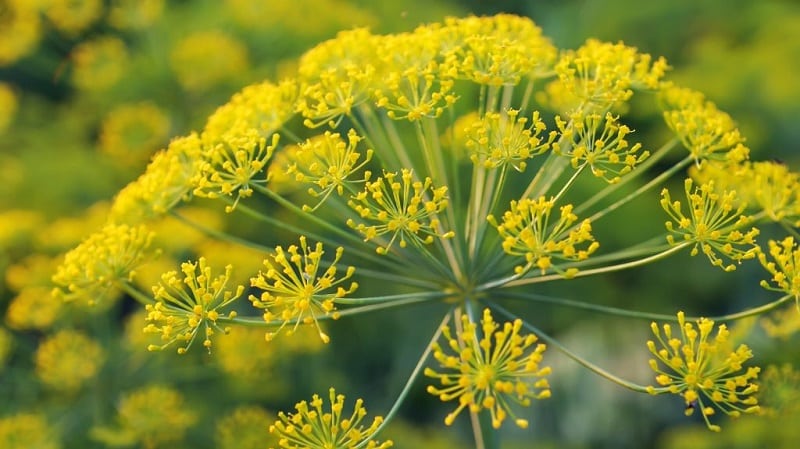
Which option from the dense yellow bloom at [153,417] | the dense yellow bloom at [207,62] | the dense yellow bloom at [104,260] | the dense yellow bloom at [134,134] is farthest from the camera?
the dense yellow bloom at [134,134]

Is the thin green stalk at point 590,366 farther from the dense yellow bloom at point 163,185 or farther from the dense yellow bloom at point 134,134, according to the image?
the dense yellow bloom at point 134,134

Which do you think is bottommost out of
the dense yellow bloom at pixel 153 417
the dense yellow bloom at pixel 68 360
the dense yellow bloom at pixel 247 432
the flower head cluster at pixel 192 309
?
the flower head cluster at pixel 192 309

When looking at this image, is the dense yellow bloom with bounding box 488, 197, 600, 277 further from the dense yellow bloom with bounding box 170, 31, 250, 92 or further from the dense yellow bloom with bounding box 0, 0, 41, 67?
the dense yellow bloom with bounding box 0, 0, 41, 67

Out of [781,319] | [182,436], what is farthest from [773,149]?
[182,436]

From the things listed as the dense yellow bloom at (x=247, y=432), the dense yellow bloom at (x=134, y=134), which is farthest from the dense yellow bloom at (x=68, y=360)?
the dense yellow bloom at (x=134, y=134)

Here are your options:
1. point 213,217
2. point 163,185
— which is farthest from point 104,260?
point 213,217

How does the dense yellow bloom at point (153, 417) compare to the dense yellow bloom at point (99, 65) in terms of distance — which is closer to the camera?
the dense yellow bloom at point (153, 417)
